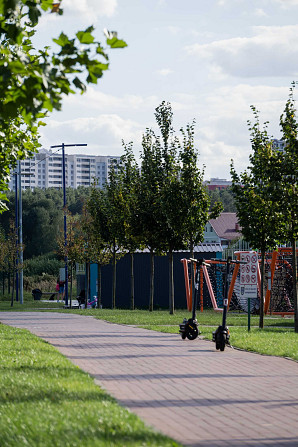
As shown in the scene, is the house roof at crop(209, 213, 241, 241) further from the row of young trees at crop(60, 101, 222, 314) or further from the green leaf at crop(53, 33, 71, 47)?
the green leaf at crop(53, 33, 71, 47)

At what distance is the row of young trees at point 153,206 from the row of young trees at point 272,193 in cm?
734

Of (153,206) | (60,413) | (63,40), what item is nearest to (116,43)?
(63,40)

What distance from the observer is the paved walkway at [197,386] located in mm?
7201

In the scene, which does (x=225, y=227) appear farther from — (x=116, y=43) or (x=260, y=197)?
(x=116, y=43)

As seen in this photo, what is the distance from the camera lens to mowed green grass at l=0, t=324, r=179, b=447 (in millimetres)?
6168

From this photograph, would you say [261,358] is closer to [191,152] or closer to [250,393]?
[250,393]

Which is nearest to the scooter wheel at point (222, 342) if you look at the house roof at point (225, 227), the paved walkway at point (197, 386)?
the paved walkway at point (197, 386)

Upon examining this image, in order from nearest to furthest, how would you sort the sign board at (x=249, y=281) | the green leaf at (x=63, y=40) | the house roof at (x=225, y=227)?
1. the green leaf at (x=63, y=40)
2. the sign board at (x=249, y=281)
3. the house roof at (x=225, y=227)

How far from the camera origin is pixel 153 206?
31250 mm

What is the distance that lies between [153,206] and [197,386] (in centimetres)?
2149

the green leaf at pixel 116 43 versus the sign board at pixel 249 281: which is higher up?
the green leaf at pixel 116 43

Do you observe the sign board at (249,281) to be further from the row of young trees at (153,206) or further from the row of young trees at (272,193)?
the row of young trees at (153,206)

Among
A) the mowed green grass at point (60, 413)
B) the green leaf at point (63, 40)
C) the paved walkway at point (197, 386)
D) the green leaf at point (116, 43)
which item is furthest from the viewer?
the paved walkway at point (197, 386)

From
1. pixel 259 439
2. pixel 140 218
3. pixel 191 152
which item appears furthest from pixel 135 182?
pixel 259 439
